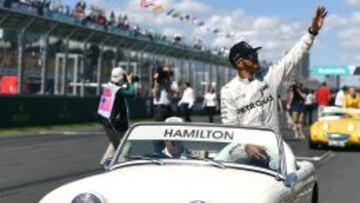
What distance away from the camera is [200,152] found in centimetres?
616

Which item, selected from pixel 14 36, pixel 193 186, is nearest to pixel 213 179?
pixel 193 186

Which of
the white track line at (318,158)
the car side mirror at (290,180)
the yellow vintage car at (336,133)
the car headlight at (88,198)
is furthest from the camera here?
the yellow vintage car at (336,133)

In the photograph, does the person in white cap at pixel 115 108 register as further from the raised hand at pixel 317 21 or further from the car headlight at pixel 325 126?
the car headlight at pixel 325 126

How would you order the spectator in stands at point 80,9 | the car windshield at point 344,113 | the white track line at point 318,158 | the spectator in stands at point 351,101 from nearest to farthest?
the white track line at point 318,158
the car windshield at point 344,113
the spectator in stands at point 351,101
the spectator in stands at point 80,9

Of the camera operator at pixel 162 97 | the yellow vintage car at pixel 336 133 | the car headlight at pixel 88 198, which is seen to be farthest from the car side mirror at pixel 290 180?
the yellow vintage car at pixel 336 133

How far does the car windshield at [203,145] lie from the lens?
598 centimetres

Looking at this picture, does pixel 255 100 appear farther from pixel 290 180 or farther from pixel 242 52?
pixel 290 180

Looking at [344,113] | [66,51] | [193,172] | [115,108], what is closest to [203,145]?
[193,172]

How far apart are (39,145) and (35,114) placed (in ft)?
28.5

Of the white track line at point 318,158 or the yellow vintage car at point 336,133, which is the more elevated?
the yellow vintage car at point 336,133

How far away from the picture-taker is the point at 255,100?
655 cm

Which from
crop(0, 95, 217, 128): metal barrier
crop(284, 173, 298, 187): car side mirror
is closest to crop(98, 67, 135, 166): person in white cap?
crop(284, 173, 298, 187): car side mirror

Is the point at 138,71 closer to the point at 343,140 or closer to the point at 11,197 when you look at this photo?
the point at 343,140

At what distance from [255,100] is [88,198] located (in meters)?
2.13
